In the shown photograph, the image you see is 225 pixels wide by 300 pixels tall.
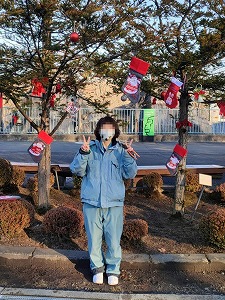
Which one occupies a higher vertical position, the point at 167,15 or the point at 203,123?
the point at 167,15

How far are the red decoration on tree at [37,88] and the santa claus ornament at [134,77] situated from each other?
111 centimetres

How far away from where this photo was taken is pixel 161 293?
12.5 ft

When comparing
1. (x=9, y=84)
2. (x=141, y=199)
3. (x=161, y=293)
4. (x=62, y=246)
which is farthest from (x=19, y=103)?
(x=161, y=293)

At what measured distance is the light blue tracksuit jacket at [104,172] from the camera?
392 centimetres

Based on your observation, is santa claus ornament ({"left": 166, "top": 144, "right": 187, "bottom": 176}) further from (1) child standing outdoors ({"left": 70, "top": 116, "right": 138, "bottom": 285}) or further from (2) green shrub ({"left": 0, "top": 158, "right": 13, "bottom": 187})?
(2) green shrub ({"left": 0, "top": 158, "right": 13, "bottom": 187})

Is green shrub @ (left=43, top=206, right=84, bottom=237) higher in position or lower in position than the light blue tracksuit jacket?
lower

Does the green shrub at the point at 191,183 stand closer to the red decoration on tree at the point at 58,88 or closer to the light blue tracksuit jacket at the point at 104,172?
the red decoration on tree at the point at 58,88

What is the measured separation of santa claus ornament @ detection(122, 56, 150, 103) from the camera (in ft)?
16.2

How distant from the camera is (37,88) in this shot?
538cm

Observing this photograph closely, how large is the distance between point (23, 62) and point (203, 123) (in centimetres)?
1841

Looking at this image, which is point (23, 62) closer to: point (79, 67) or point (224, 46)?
point (79, 67)

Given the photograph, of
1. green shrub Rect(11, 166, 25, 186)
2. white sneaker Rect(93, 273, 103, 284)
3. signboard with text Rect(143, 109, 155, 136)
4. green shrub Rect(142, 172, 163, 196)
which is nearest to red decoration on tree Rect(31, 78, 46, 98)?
green shrub Rect(11, 166, 25, 186)

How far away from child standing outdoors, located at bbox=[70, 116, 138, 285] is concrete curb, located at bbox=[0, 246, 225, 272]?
0.44 meters

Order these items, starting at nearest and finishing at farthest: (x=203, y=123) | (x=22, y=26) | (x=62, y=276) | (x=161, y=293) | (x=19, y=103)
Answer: (x=161, y=293)
(x=62, y=276)
(x=22, y=26)
(x=19, y=103)
(x=203, y=123)
